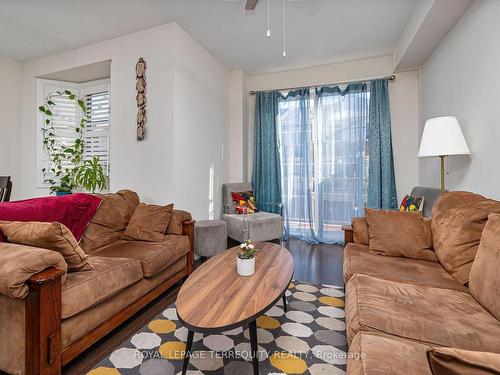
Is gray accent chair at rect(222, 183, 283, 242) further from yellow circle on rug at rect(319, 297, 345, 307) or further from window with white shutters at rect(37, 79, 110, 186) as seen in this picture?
window with white shutters at rect(37, 79, 110, 186)

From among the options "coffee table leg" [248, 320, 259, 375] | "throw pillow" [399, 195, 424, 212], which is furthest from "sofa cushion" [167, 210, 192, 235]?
"throw pillow" [399, 195, 424, 212]

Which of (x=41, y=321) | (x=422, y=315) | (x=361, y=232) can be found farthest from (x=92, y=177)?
(x=422, y=315)

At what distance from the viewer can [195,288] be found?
146 centimetres

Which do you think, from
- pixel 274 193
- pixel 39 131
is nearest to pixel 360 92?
pixel 274 193

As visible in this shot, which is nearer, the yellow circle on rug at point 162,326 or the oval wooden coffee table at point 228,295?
the oval wooden coffee table at point 228,295

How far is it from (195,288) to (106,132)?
3060mm

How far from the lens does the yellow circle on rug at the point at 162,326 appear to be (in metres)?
1.71

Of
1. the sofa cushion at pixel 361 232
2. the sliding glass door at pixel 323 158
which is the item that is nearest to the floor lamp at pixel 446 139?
the sofa cushion at pixel 361 232

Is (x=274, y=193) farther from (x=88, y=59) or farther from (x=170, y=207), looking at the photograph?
(x=88, y=59)

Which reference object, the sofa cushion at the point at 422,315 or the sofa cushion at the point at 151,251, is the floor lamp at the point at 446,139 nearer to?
the sofa cushion at the point at 422,315

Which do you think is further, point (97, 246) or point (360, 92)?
point (360, 92)

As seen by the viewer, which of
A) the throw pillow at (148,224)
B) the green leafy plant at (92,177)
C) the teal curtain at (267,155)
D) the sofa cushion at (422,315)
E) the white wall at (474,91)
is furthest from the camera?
the teal curtain at (267,155)

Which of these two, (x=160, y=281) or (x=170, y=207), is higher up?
(x=170, y=207)

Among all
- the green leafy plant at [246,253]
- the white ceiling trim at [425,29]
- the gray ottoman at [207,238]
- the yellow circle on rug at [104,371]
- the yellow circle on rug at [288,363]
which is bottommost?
the yellow circle on rug at [288,363]
